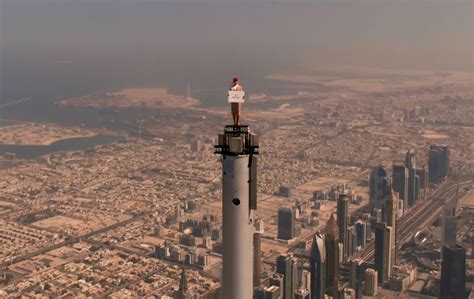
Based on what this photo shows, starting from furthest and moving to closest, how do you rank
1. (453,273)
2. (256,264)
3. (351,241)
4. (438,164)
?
(438,164)
(351,241)
(453,273)
(256,264)

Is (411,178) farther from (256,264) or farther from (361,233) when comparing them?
(256,264)

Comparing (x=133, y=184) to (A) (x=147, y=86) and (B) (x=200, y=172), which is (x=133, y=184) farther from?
(A) (x=147, y=86)

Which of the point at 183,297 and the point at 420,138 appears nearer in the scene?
the point at 183,297

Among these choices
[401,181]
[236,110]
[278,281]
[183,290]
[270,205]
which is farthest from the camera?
[401,181]

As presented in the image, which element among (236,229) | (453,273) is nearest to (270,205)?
(453,273)

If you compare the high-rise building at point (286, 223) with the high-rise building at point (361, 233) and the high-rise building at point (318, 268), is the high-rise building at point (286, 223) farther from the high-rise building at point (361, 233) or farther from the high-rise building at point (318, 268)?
the high-rise building at point (318, 268)

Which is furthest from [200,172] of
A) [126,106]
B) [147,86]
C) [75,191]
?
[147,86]

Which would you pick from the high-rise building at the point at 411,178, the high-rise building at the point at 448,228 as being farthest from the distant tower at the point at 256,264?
A: the high-rise building at the point at 411,178
